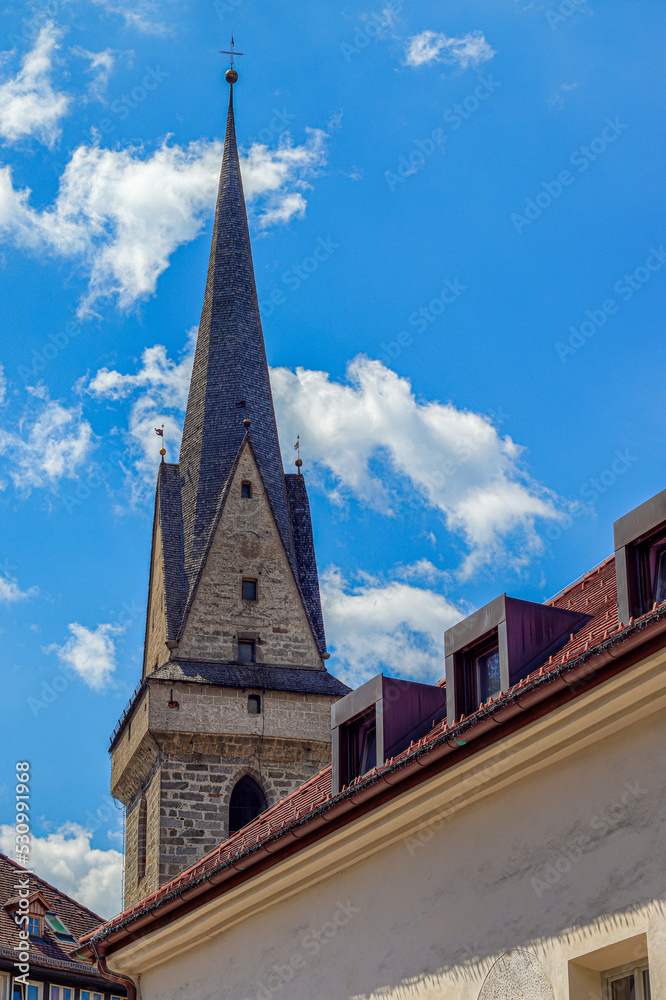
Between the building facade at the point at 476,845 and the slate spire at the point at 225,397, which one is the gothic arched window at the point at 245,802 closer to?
the slate spire at the point at 225,397

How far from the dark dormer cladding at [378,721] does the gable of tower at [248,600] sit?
23906 mm

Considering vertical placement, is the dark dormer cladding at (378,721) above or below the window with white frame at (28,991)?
below

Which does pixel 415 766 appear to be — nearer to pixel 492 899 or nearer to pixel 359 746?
pixel 492 899

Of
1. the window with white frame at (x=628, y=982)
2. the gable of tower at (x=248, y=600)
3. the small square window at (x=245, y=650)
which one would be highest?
the gable of tower at (x=248, y=600)

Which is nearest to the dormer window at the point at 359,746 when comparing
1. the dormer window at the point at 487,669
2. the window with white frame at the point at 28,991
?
the dormer window at the point at 487,669

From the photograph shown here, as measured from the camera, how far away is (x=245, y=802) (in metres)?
36.6

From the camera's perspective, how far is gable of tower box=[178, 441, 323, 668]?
38.8 m

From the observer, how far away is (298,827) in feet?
43.8

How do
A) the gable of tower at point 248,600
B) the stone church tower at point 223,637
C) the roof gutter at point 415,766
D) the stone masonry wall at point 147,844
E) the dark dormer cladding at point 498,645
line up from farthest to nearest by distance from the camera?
the gable of tower at point 248,600 < the stone church tower at point 223,637 < the stone masonry wall at point 147,844 < the dark dormer cladding at point 498,645 < the roof gutter at point 415,766

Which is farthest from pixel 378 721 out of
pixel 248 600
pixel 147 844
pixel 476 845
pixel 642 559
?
pixel 248 600

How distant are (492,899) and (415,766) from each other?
1.12 m

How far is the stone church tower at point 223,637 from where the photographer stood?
120 ft

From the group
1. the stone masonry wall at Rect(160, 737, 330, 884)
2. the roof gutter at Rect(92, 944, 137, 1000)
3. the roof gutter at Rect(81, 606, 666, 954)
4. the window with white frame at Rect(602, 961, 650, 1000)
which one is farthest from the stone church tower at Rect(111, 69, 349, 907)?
the window with white frame at Rect(602, 961, 650, 1000)

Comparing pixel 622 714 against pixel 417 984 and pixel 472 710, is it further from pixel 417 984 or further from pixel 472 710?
pixel 417 984
